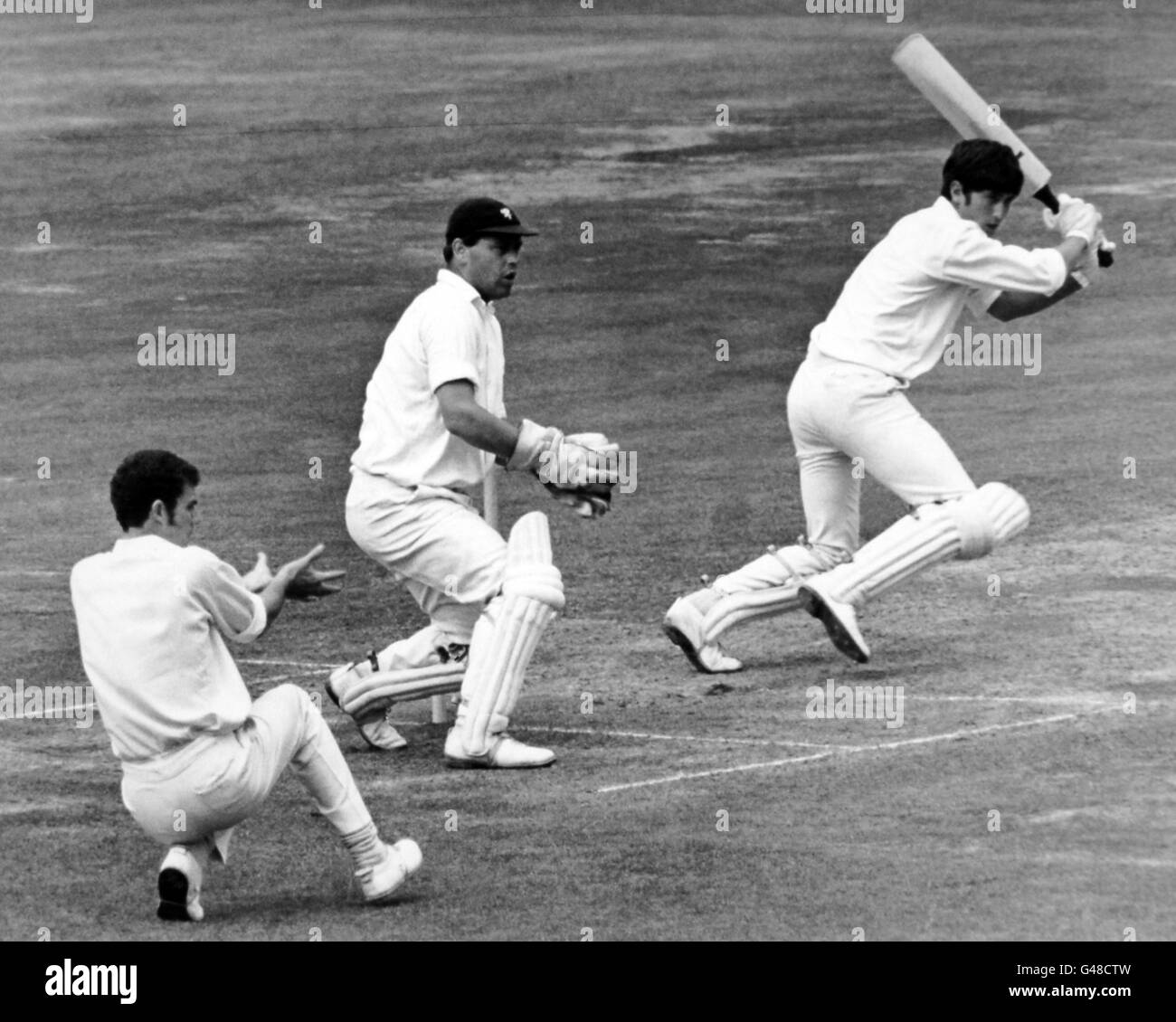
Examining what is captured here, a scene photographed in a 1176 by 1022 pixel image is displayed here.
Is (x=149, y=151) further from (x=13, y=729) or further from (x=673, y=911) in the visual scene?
(x=673, y=911)

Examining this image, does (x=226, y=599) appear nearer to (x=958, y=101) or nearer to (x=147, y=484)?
(x=147, y=484)

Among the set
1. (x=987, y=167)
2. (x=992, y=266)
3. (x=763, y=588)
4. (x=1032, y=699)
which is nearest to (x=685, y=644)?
(x=763, y=588)

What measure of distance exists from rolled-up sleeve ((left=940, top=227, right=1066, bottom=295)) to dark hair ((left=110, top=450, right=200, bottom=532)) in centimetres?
383

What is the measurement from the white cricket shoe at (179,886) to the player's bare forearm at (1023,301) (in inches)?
183

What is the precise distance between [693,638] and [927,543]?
1038 mm

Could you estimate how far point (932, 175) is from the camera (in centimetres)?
2038

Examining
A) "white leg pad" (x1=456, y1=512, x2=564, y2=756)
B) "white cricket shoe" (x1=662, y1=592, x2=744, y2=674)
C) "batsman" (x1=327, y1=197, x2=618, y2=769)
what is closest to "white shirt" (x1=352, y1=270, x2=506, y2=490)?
"batsman" (x1=327, y1=197, x2=618, y2=769)

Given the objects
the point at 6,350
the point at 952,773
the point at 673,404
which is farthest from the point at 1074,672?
the point at 6,350

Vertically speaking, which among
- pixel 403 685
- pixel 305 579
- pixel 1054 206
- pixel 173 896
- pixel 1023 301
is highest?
pixel 1054 206

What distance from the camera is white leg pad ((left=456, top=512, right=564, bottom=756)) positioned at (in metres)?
9.36

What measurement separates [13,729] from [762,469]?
17.7 ft

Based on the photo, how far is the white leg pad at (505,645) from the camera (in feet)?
30.7

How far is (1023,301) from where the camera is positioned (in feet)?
36.2

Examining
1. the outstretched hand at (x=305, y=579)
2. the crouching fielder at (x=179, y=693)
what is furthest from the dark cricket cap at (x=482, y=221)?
the crouching fielder at (x=179, y=693)
